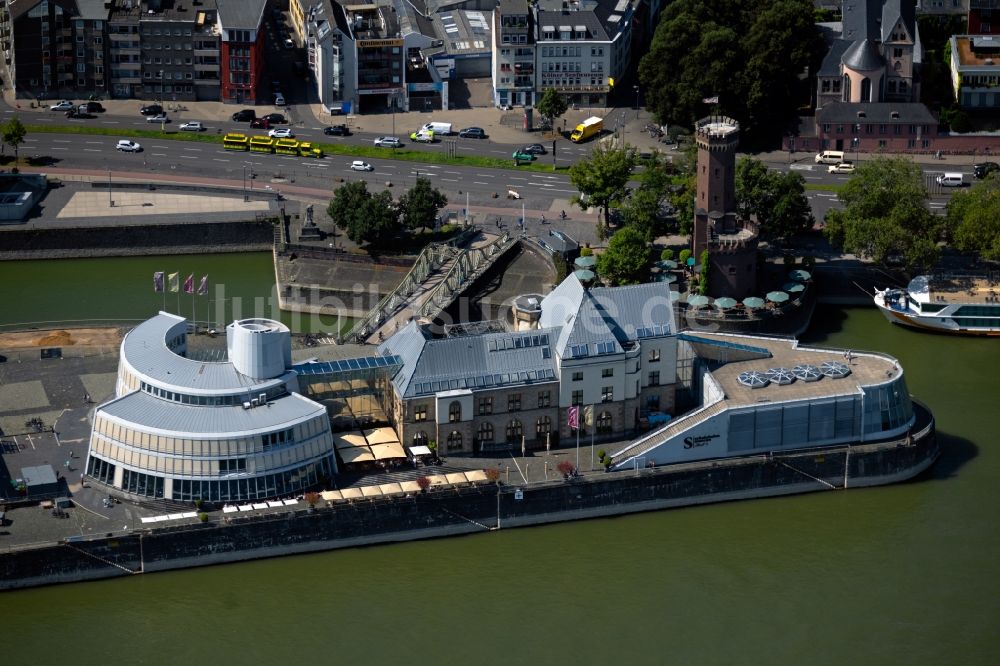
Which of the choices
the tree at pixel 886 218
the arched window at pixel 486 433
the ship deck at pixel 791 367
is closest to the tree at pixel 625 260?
the tree at pixel 886 218

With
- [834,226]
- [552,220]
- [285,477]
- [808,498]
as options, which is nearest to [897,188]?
[834,226]

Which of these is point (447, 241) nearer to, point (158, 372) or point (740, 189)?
point (740, 189)

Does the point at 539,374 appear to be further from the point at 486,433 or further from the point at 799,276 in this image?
the point at 799,276

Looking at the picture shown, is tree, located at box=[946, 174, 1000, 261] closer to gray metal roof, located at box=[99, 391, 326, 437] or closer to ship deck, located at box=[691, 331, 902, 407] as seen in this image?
ship deck, located at box=[691, 331, 902, 407]

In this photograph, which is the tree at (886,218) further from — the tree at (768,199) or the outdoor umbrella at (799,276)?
the outdoor umbrella at (799,276)

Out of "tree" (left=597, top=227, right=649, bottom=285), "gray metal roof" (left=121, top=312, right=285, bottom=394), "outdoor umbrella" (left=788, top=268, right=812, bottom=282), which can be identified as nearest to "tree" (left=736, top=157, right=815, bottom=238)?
"outdoor umbrella" (left=788, top=268, right=812, bottom=282)

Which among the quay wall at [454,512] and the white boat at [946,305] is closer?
the quay wall at [454,512]

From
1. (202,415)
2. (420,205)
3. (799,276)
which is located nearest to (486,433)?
(202,415)
